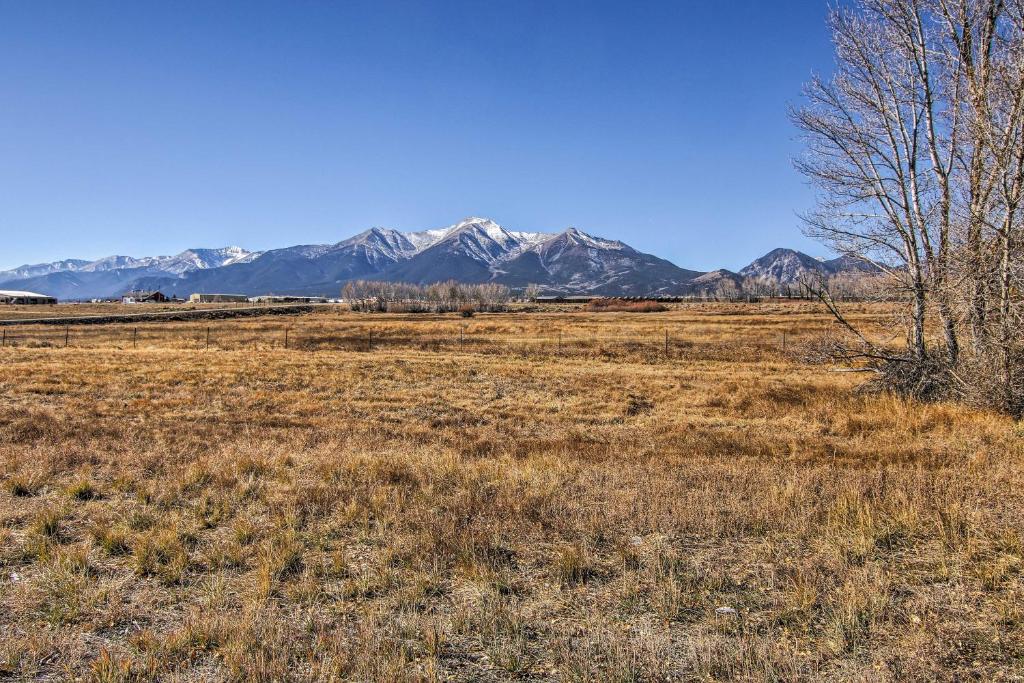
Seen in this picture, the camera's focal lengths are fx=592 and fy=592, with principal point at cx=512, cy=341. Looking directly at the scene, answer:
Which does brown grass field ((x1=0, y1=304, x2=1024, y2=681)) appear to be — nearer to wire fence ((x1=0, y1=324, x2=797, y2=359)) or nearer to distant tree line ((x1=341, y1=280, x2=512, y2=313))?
wire fence ((x1=0, y1=324, x2=797, y2=359))

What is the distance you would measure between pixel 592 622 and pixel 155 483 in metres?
8.07

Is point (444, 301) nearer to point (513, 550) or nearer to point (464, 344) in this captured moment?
point (464, 344)

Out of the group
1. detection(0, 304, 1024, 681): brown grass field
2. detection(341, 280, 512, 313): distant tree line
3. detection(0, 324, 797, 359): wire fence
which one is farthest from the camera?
detection(341, 280, 512, 313): distant tree line

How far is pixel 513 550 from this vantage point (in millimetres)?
7051

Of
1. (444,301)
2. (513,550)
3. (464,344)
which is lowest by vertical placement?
(464,344)

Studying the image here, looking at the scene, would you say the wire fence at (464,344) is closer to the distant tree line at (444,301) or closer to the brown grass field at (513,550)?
the brown grass field at (513,550)

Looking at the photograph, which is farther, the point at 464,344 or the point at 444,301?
the point at 444,301

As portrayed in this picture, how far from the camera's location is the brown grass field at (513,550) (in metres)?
4.85

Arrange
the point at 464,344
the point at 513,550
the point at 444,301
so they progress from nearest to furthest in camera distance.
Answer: the point at 513,550 → the point at 464,344 → the point at 444,301

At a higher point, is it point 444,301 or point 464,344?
point 444,301

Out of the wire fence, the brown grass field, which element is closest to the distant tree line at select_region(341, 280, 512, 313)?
the wire fence

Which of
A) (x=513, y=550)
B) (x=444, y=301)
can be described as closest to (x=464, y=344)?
(x=513, y=550)

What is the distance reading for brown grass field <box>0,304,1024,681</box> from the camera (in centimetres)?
485

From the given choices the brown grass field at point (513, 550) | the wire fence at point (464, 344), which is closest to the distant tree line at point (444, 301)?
the wire fence at point (464, 344)
